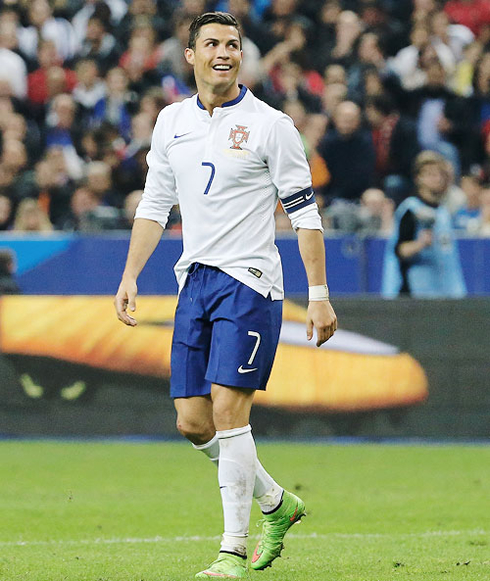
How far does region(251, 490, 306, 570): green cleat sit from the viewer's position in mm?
5793

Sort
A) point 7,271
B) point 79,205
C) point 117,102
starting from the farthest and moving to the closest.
A: 1. point 117,102
2. point 79,205
3. point 7,271

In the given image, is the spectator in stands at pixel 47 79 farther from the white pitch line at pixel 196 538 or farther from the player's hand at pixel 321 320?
the player's hand at pixel 321 320

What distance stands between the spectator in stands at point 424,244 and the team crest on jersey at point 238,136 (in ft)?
23.1

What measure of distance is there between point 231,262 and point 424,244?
281 inches

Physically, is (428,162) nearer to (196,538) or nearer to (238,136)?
(196,538)

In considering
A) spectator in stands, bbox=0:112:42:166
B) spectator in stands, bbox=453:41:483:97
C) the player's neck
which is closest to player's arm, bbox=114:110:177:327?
the player's neck

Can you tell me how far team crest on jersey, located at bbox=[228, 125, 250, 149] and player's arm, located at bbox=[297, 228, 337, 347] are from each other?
1.51 feet

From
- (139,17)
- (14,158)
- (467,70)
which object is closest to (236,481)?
(14,158)

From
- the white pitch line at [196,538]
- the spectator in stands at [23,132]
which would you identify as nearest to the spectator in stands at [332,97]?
the spectator in stands at [23,132]

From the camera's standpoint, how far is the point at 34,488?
9.20m

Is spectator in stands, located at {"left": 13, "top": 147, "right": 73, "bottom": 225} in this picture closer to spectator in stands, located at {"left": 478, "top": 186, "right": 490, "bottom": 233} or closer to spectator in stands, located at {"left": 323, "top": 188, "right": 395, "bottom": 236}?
spectator in stands, located at {"left": 323, "top": 188, "right": 395, "bottom": 236}

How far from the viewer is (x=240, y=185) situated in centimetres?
570

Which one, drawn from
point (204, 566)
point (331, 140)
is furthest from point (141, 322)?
point (204, 566)

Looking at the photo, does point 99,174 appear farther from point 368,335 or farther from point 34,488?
point 34,488
